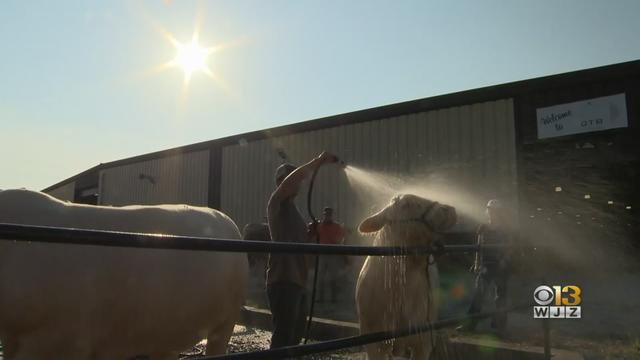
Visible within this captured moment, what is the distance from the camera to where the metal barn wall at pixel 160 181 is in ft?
61.2

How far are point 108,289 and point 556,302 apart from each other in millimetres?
3262

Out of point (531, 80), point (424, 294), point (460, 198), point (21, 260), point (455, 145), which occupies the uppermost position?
point (531, 80)

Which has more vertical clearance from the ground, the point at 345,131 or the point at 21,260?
the point at 345,131

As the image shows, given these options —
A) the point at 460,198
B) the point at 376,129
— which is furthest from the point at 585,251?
the point at 376,129

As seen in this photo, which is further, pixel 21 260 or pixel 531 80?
pixel 531 80

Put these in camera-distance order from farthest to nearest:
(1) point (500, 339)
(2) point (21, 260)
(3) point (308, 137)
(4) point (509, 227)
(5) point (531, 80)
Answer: (3) point (308, 137) → (5) point (531, 80) → (4) point (509, 227) → (1) point (500, 339) → (2) point (21, 260)

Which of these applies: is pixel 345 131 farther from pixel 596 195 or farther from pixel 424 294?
pixel 424 294

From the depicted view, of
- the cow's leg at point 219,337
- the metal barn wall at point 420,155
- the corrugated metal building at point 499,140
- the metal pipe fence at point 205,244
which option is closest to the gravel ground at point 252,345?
the cow's leg at point 219,337

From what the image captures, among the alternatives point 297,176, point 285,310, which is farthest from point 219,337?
point 297,176

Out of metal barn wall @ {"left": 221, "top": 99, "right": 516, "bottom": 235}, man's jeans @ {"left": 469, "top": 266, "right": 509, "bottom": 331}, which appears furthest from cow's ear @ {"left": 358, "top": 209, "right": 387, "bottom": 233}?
metal barn wall @ {"left": 221, "top": 99, "right": 516, "bottom": 235}

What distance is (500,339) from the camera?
5.77 metres

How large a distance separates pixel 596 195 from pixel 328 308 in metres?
6.28

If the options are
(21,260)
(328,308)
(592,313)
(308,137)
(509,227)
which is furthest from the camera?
(308,137)

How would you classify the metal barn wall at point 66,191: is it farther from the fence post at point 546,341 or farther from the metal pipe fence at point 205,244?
the metal pipe fence at point 205,244
